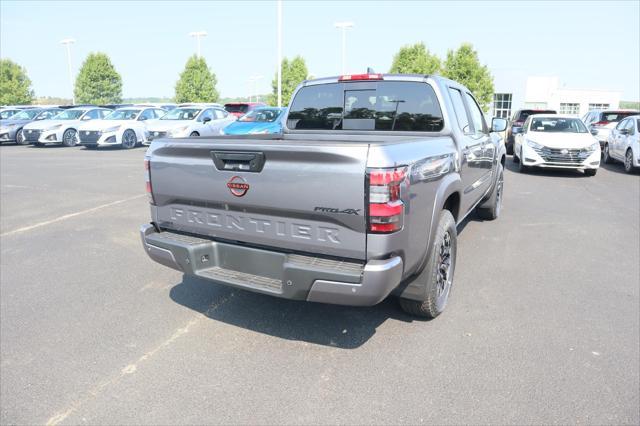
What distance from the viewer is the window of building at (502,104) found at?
57.7m

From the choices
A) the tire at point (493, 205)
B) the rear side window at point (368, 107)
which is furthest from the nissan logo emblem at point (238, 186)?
the tire at point (493, 205)

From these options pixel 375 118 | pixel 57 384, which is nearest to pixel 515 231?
pixel 375 118

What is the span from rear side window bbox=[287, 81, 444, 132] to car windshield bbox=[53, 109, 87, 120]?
19.7m

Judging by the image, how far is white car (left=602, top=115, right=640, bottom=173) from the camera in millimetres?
12125

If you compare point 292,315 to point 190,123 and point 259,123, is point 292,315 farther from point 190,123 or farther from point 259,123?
point 190,123

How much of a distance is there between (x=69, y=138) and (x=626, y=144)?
20632mm

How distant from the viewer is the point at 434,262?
3.32 metres

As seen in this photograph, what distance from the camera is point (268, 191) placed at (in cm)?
286

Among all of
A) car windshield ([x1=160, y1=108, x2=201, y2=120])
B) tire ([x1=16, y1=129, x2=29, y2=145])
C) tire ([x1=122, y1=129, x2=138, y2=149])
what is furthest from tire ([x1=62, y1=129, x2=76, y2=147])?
car windshield ([x1=160, y1=108, x2=201, y2=120])

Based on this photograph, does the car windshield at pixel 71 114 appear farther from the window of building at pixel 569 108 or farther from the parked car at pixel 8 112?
the window of building at pixel 569 108

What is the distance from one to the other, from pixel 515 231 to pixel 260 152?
15.5 ft

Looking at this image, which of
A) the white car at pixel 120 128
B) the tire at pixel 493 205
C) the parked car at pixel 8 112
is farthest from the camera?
the parked car at pixel 8 112

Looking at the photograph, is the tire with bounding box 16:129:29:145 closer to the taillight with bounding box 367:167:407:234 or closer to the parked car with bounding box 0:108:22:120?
the parked car with bounding box 0:108:22:120

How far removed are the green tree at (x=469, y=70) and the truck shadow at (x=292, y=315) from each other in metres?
39.7
